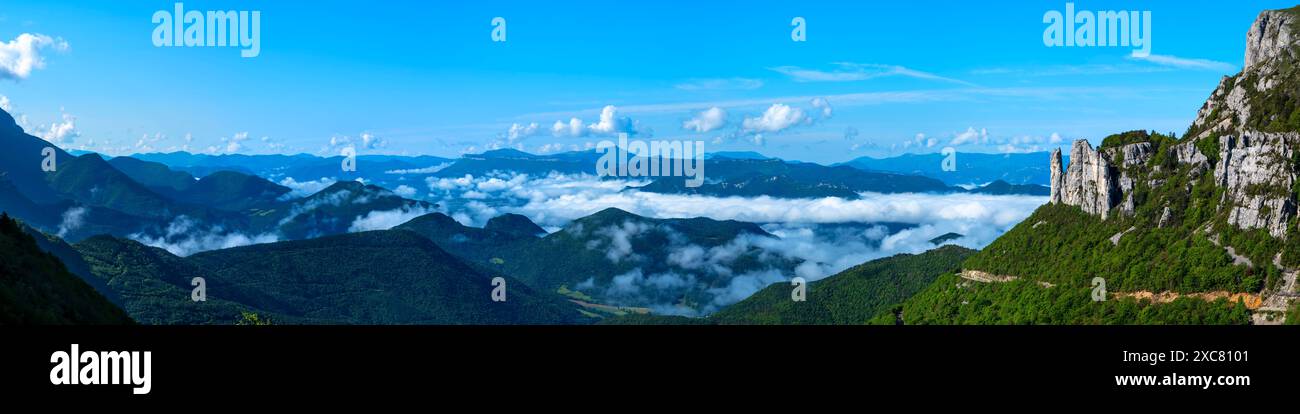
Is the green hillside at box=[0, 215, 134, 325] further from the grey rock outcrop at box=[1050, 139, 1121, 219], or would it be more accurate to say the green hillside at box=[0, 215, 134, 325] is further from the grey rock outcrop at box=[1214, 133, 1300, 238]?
the grey rock outcrop at box=[1050, 139, 1121, 219]

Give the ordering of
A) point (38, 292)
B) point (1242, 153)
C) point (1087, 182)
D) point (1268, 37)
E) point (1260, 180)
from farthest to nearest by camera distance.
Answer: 1. point (1087, 182)
2. point (1268, 37)
3. point (1242, 153)
4. point (1260, 180)
5. point (38, 292)

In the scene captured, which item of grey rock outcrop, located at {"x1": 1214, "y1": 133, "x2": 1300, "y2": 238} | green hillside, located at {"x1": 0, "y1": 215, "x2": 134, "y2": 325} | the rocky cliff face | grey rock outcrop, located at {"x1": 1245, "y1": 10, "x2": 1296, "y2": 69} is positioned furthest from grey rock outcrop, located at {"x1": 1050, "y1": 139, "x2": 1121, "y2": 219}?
green hillside, located at {"x1": 0, "y1": 215, "x2": 134, "y2": 325}

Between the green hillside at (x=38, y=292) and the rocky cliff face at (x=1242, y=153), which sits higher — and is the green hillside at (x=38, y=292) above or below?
below

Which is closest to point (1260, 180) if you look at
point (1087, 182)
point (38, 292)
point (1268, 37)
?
point (1087, 182)

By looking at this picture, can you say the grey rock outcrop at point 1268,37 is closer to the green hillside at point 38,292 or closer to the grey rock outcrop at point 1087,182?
the grey rock outcrop at point 1087,182

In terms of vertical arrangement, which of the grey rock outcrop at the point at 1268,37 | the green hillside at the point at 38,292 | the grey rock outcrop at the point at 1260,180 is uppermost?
the grey rock outcrop at the point at 1268,37

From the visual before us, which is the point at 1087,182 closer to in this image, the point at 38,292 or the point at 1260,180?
the point at 1260,180

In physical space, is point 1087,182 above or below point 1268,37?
below

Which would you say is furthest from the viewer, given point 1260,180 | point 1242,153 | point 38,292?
point 1242,153

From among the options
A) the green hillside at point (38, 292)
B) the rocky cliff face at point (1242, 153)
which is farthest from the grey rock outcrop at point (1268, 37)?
the green hillside at point (38, 292)
